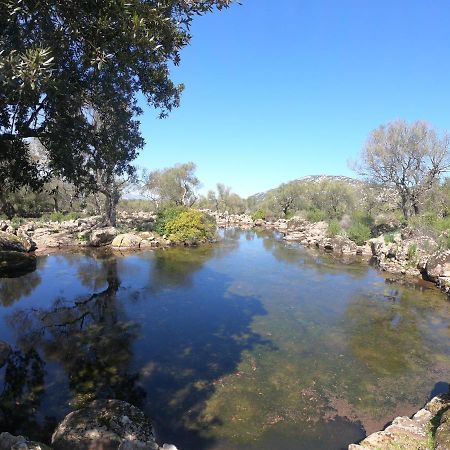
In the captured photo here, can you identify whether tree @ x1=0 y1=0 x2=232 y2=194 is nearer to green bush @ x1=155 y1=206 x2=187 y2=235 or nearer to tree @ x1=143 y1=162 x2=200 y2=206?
green bush @ x1=155 y1=206 x2=187 y2=235

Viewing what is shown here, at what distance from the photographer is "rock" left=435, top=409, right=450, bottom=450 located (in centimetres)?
594

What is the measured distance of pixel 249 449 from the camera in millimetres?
7676

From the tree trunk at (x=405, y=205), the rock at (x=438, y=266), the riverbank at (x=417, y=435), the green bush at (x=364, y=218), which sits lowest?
the riverbank at (x=417, y=435)

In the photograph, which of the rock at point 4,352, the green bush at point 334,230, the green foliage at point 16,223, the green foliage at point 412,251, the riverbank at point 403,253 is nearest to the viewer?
the rock at point 4,352

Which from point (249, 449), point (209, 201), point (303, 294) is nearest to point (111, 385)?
point (249, 449)

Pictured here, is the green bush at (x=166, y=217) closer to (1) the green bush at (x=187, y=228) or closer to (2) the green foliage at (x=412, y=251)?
(1) the green bush at (x=187, y=228)

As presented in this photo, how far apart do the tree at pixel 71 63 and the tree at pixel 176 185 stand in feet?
181

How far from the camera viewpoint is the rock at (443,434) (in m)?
5.94

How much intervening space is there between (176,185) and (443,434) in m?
61.5

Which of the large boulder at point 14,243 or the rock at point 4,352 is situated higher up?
the large boulder at point 14,243

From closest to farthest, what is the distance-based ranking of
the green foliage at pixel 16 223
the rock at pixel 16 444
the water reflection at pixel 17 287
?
the rock at pixel 16 444 → the water reflection at pixel 17 287 → the green foliage at pixel 16 223

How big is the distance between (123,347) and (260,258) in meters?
19.9

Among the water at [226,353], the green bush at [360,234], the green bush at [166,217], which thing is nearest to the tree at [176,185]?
the green bush at [166,217]

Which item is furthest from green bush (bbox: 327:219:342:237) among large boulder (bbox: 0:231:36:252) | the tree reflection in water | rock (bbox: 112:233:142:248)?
large boulder (bbox: 0:231:36:252)
